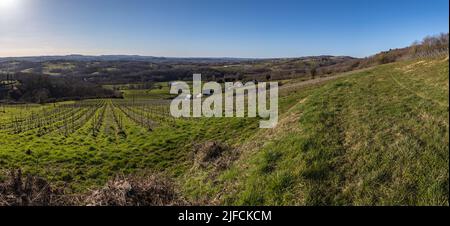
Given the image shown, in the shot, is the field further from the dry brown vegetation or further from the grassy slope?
the dry brown vegetation

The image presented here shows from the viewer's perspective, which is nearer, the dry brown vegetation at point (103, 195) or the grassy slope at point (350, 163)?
the grassy slope at point (350, 163)

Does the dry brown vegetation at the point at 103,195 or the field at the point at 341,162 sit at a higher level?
the field at the point at 341,162

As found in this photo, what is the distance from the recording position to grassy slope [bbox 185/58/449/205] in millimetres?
6105

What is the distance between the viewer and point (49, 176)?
48.3 feet

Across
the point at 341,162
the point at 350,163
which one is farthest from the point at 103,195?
the point at 350,163

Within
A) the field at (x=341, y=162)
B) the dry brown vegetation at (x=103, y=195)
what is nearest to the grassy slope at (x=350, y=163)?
the field at (x=341, y=162)

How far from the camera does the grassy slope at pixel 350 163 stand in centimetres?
611

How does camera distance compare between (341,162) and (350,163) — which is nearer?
(350,163)

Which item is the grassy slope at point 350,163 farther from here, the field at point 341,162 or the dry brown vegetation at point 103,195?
the dry brown vegetation at point 103,195

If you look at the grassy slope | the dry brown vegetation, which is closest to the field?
the grassy slope

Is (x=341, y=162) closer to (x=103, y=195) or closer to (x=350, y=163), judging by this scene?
(x=350, y=163)

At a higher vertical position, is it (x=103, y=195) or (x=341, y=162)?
(x=341, y=162)

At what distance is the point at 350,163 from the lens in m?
7.36
